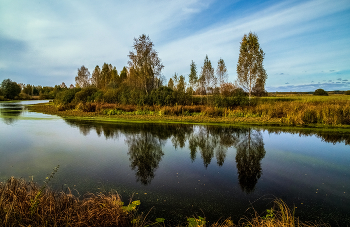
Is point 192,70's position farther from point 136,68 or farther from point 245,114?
point 245,114

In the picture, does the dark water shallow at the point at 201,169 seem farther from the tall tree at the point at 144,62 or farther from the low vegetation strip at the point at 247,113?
the tall tree at the point at 144,62

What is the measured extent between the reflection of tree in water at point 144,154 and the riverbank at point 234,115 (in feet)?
22.3

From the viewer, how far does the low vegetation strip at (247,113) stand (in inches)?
585

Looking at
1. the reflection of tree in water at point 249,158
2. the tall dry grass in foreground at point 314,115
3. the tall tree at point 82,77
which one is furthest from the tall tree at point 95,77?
the reflection of tree in water at point 249,158

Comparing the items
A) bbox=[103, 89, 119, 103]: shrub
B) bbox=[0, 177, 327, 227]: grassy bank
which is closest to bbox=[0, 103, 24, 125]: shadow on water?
bbox=[103, 89, 119, 103]: shrub

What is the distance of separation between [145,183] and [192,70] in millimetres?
34100

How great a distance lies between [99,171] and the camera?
21.7ft

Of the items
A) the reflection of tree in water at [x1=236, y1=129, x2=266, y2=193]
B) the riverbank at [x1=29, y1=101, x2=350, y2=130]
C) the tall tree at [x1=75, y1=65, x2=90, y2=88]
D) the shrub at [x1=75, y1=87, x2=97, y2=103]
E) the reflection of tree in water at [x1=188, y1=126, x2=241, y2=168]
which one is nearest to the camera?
the reflection of tree in water at [x1=236, y1=129, x2=266, y2=193]

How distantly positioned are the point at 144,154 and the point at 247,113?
1253cm

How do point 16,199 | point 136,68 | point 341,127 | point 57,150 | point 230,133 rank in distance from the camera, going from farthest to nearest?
point 136,68, point 341,127, point 230,133, point 57,150, point 16,199

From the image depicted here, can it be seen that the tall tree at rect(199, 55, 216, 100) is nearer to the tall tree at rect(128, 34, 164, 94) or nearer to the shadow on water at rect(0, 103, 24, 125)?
the tall tree at rect(128, 34, 164, 94)

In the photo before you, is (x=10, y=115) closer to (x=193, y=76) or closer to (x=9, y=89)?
(x=193, y=76)

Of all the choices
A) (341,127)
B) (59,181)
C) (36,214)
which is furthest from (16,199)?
(341,127)

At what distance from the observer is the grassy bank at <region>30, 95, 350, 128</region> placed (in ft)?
48.7
